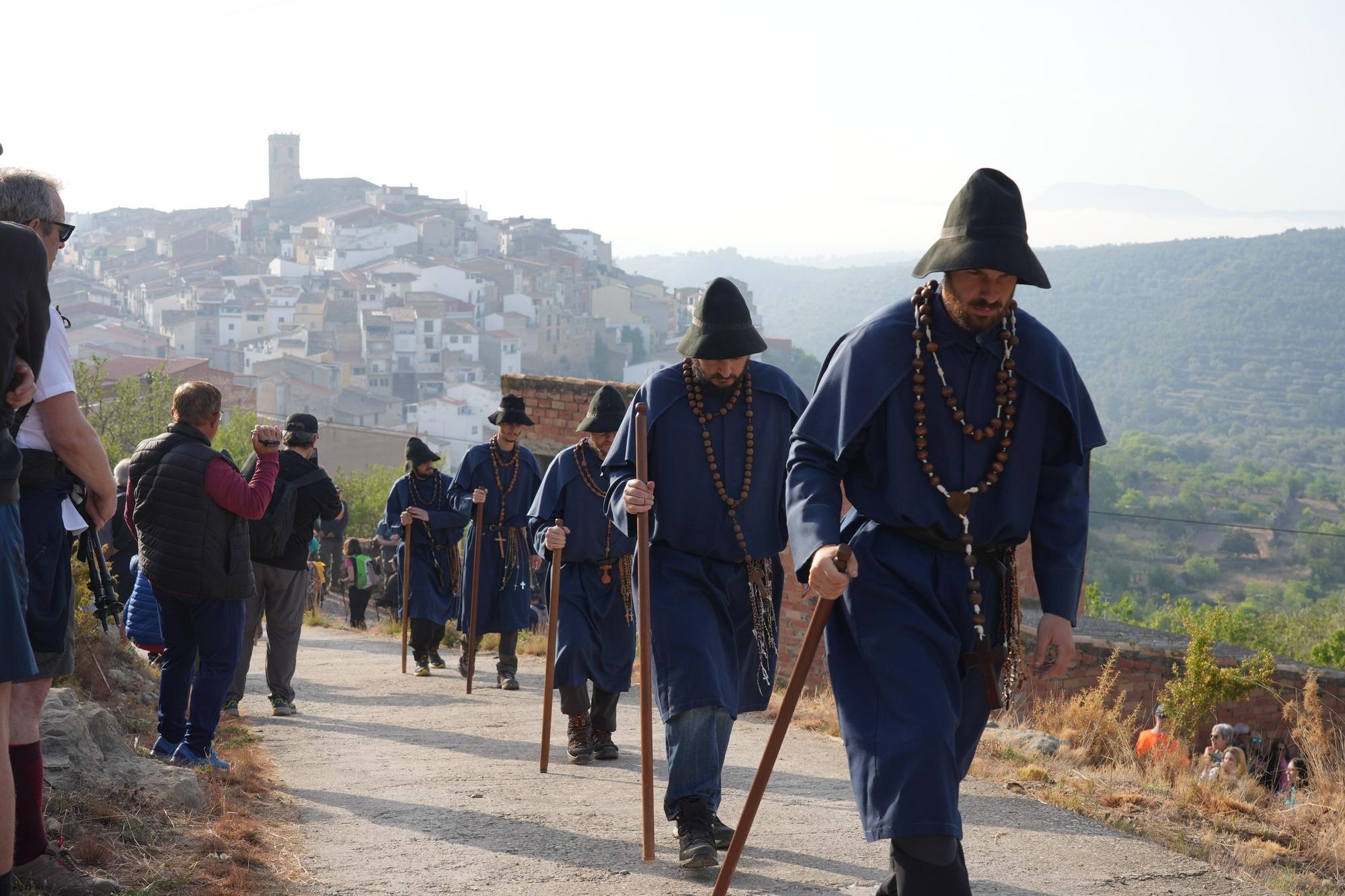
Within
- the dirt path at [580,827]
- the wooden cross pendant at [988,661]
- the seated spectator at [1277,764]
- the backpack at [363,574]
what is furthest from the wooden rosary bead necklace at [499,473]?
the backpack at [363,574]

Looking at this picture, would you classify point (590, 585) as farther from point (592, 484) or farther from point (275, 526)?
point (275, 526)

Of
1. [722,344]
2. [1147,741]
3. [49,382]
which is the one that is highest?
[722,344]

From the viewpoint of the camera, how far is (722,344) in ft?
19.3

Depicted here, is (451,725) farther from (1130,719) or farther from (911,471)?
(911,471)

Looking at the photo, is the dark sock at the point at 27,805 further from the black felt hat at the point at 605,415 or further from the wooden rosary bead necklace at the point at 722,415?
the black felt hat at the point at 605,415

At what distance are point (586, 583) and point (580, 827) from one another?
226cm

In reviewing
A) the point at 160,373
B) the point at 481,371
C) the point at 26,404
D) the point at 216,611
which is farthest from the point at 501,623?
the point at 481,371

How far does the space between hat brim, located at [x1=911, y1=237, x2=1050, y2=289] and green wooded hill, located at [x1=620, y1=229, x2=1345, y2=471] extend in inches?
4705

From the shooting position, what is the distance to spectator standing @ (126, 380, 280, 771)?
670 cm

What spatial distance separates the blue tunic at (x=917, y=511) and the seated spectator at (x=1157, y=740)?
145 inches

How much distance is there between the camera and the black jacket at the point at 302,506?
9391 millimetres

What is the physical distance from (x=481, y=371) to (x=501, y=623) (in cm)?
13293

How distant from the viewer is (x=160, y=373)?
67000 mm

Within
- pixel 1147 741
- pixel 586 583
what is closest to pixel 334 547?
pixel 1147 741
